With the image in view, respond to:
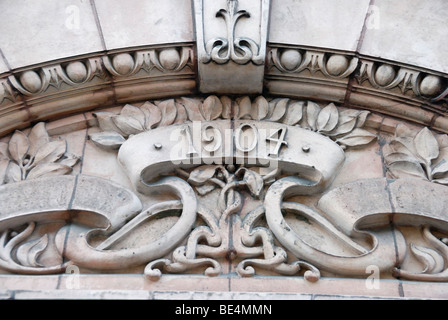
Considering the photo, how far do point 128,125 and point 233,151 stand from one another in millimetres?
548

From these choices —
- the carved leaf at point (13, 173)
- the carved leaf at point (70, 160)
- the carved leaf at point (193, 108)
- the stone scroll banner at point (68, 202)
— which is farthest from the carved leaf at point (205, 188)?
the carved leaf at point (13, 173)

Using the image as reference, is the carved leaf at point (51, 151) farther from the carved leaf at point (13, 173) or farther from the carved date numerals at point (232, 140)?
the carved date numerals at point (232, 140)

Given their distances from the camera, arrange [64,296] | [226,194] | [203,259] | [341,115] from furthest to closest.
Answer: [341,115], [226,194], [203,259], [64,296]

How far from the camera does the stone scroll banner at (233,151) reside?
157 inches

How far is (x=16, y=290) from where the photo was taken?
11.4ft

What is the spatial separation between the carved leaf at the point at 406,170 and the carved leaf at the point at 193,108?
3.21ft

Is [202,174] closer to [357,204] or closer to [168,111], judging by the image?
[168,111]

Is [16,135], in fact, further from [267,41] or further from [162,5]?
[267,41]

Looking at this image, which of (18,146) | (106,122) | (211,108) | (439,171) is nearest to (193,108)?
(211,108)

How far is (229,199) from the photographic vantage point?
3.92 metres

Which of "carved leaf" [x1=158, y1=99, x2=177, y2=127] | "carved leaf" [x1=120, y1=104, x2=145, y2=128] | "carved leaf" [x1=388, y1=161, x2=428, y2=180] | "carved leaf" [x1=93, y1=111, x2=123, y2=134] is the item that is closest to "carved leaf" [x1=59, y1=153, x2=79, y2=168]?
"carved leaf" [x1=93, y1=111, x2=123, y2=134]

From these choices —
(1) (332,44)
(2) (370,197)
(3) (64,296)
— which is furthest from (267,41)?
(3) (64,296)

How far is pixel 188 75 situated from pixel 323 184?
0.91 m

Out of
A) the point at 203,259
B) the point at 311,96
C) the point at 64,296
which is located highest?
the point at 311,96
